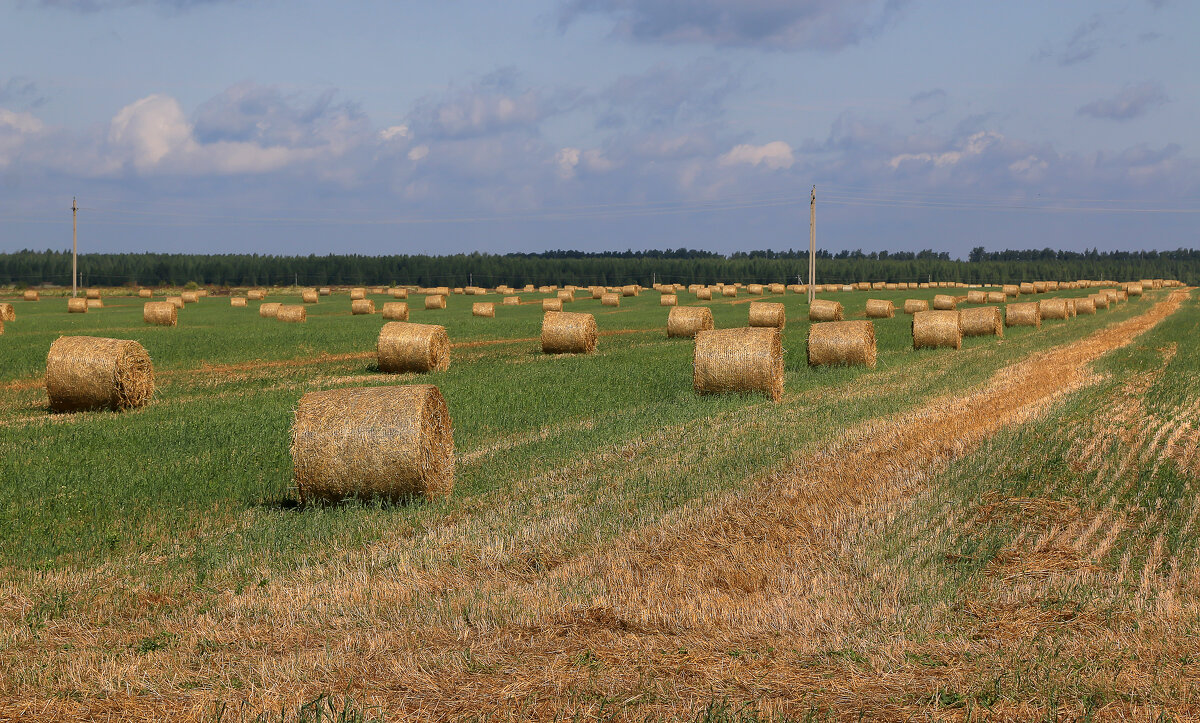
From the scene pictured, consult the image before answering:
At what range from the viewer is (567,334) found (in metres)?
30.2

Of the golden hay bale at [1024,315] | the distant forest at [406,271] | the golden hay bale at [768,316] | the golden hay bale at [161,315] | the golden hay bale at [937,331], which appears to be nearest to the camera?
the golden hay bale at [937,331]

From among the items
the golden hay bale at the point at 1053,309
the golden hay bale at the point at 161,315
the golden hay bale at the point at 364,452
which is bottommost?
the golden hay bale at the point at 364,452

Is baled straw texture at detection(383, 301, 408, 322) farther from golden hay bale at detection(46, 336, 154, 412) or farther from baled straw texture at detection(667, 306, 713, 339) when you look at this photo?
golden hay bale at detection(46, 336, 154, 412)

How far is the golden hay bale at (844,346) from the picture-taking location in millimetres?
24625

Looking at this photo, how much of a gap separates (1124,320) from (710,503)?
4544 cm

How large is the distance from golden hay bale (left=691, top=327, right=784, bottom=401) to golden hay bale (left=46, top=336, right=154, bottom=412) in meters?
10.5

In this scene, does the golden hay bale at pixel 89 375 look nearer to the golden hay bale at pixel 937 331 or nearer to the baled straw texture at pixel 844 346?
the baled straw texture at pixel 844 346

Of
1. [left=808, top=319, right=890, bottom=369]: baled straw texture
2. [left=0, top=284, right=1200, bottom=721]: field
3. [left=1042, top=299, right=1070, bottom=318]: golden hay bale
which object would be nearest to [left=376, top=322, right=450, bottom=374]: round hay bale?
[left=0, top=284, right=1200, bottom=721]: field

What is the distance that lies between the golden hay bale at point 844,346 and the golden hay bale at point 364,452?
15.5 metres

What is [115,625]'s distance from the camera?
727cm

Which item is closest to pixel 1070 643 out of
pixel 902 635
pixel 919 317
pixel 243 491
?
pixel 902 635

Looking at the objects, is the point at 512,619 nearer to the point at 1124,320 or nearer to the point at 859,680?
the point at 859,680

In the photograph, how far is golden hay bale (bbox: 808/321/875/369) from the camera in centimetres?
2462

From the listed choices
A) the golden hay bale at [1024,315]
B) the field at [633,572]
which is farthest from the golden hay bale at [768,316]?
the field at [633,572]
